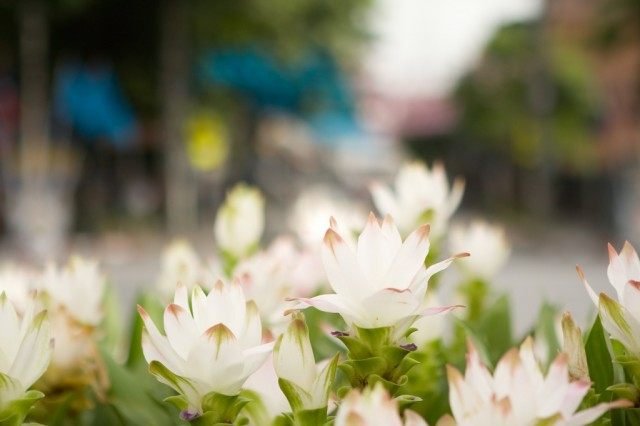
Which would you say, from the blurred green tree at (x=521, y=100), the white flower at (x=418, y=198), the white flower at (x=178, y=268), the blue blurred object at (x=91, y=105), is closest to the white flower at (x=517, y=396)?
the white flower at (x=418, y=198)

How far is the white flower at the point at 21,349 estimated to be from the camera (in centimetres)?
85

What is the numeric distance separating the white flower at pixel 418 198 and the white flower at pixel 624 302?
532 mm

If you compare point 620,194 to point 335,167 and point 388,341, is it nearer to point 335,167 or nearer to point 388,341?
point 388,341

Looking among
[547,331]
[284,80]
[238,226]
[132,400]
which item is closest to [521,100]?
[284,80]

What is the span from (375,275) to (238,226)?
0.75 meters

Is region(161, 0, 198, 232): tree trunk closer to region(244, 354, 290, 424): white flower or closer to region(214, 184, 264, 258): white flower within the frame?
region(214, 184, 264, 258): white flower

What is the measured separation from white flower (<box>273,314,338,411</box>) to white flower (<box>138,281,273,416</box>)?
0.03 m

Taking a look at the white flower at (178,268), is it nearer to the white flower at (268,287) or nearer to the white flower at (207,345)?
the white flower at (268,287)

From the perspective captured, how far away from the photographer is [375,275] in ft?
2.78

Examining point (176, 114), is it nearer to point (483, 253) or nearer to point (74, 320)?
point (483, 253)

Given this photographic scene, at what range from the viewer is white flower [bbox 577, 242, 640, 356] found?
2.71 ft

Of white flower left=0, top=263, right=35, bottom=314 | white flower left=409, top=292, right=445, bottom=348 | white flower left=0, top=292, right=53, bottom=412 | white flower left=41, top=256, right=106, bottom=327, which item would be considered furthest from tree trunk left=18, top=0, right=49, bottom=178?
white flower left=0, top=292, right=53, bottom=412

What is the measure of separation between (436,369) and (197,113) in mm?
14184

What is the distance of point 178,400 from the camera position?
0.84 m
